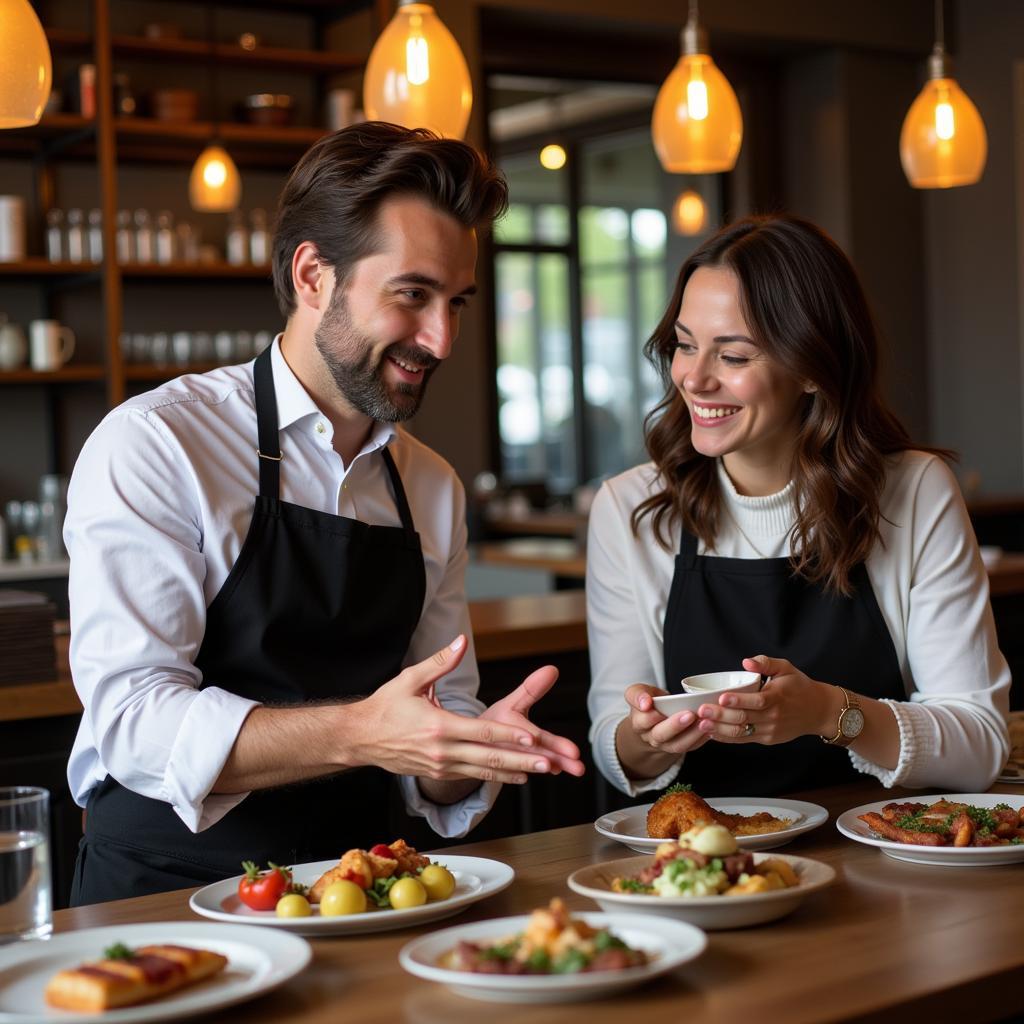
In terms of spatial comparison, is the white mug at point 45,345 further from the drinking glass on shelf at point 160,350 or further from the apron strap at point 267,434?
the apron strap at point 267,434

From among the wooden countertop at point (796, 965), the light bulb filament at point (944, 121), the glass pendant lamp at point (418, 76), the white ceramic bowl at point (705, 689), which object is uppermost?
the light bulb filament at point (944, 121)

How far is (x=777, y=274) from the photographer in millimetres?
2338

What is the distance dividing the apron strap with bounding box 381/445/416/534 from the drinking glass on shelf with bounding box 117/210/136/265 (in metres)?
4.00

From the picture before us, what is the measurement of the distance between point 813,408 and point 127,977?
60.1 inches

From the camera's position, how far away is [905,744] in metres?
2.04

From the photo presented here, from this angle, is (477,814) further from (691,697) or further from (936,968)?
(936,968)

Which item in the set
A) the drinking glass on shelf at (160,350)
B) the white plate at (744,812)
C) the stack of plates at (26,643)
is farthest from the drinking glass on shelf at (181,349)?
the white plate at (744,812)

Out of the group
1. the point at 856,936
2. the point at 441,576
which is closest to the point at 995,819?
the point at 856,936

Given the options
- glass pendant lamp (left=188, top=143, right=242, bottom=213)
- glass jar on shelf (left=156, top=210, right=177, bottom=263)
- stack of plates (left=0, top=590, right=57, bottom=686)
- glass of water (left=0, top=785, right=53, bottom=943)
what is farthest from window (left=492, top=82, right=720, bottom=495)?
glass of water (left=0, top=785, right=53, bottom=943)

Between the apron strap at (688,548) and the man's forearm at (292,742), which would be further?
the apron strap at (688,548)

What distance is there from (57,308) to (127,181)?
2.08 ft

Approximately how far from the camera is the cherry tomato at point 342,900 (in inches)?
57.6

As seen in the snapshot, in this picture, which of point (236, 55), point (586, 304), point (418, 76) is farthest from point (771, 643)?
point (586, 304)

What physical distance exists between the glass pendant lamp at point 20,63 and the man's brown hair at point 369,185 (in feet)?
1.76
